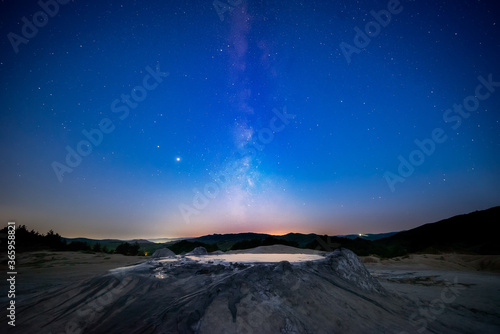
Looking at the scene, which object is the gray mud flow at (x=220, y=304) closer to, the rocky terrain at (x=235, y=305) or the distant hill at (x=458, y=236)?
the rocky terrain at (x=235, y=305)

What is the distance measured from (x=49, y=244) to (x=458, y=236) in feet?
169

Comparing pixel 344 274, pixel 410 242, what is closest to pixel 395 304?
pixel 344 274

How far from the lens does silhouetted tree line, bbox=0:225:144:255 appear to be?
2062 cm

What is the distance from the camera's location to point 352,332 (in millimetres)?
3391

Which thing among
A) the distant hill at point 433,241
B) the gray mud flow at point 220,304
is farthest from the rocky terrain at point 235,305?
the distant hill at point 433,241

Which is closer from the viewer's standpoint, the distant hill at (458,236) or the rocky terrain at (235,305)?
the rocky terrain at (235,305)

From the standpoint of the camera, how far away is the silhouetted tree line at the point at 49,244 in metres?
20.6

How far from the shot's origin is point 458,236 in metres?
33.0

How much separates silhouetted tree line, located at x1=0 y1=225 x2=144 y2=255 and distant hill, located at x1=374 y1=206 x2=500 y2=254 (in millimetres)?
30233

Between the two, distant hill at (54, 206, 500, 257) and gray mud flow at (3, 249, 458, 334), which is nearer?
gray mud flow at (3, 249, 458, 334)

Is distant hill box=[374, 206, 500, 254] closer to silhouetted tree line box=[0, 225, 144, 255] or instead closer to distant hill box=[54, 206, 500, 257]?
distant hill box=[54, 206, 500, 257]

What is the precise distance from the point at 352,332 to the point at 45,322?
4.91 m

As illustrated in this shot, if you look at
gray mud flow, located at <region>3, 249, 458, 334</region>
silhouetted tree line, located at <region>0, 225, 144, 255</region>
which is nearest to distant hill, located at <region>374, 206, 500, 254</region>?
gray mud flow, located at <region>3, 249, 458, 334</region>

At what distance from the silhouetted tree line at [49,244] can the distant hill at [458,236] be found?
30.2 metres
